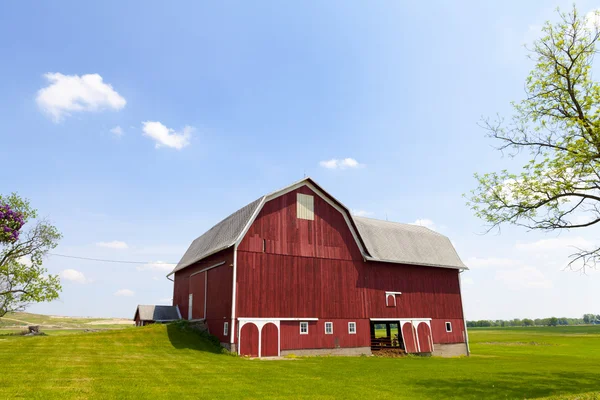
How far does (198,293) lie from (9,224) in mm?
14584

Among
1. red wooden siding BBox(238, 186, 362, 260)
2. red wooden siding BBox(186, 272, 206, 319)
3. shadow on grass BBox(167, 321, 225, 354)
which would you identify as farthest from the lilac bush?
red wooden siding BBox(238, 186, 362, 260)

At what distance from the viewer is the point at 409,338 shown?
103 ft

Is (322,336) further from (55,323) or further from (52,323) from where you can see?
(52,323)

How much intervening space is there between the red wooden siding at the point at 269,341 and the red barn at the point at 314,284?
7cm

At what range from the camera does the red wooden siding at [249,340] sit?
2411 centimetres

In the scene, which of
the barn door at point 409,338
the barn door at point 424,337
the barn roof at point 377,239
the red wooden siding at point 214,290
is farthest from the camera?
the barn door at point 424,337

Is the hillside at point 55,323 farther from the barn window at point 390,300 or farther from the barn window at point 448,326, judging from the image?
the barn window at point 448,326

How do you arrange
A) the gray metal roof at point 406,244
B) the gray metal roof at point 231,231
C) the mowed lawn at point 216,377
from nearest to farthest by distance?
the mowed lawn at point 216,377 → the gray metal roof at point 231,231 → the gray metal roof at point 406,244

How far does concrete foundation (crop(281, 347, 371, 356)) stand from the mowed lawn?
370 cm

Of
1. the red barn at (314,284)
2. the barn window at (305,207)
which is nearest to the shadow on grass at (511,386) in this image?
the red barn at (314,284)

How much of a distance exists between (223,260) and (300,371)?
35.0 ft

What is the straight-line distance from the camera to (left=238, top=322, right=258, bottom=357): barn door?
2409cm

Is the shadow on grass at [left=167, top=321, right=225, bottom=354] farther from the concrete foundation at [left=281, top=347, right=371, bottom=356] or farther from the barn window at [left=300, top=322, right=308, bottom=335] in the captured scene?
the barn window at [left=300, top=322, right=308, bottom=335]

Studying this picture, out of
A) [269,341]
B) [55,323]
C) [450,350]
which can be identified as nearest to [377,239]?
[450,350]
